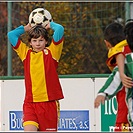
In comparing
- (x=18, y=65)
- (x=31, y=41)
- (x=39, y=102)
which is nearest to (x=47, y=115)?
(x=39, y=102)

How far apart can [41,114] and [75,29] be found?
5321 millimetres

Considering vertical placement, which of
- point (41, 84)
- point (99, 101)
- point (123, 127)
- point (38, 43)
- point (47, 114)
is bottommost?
point (123, 127)

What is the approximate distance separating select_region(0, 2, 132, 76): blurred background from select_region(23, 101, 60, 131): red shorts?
10.8 ft

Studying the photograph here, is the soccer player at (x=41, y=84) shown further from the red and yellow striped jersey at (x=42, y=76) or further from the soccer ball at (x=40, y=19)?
the soccer ball at (x=40, y=19)

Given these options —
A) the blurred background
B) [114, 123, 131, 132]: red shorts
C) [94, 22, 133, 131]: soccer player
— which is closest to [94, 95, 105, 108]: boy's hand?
[94, 22, 133, 131]: soccer player

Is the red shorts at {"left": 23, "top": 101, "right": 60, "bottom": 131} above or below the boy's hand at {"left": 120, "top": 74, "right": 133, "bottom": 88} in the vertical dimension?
below

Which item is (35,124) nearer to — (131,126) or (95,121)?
(131,126)

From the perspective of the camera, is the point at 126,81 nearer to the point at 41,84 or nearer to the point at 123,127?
the point at 123,127

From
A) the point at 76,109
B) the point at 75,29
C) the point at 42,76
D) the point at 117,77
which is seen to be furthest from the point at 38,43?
the point at 75,29

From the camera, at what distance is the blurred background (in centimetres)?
1313

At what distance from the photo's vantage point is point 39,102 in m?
8.29

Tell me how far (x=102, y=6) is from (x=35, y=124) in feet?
24.0

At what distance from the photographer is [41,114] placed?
8.27m

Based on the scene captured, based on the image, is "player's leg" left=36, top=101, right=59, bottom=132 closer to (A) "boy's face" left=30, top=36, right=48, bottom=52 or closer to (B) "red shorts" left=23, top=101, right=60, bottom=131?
(B) "red shorts" left=23, top=101, right=60, bottom=131
